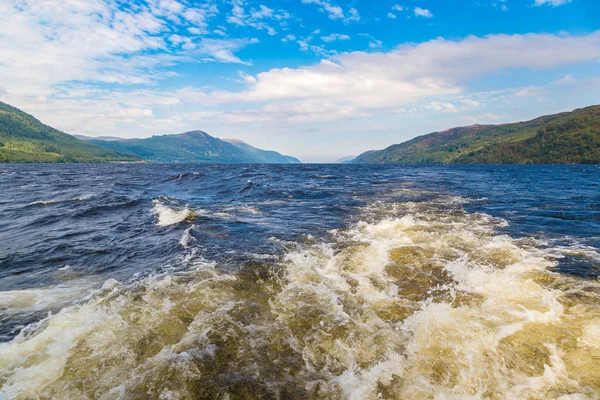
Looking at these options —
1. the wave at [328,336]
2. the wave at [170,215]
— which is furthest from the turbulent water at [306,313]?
the wave at [170,215]

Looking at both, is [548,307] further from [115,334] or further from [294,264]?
[115,334]

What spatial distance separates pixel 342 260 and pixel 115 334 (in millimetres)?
8390

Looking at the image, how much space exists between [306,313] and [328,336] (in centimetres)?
119

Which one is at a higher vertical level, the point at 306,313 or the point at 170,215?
the point at 170,215

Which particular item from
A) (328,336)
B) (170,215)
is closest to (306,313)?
(328,336)

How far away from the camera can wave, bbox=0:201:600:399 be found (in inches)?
239

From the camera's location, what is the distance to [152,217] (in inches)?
891

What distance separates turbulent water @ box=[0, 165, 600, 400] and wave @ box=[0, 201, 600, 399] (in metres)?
0.04

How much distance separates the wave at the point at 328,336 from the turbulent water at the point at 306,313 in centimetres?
4

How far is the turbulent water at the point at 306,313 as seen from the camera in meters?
6.17

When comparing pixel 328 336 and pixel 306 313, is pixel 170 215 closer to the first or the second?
pixel 306 313

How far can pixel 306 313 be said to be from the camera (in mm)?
8703

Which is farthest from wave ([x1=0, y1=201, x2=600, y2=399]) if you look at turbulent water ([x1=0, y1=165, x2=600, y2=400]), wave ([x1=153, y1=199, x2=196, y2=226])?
wave ([x1=153, y1=199, x2=196, y2=226])

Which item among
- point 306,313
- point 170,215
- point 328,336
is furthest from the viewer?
point 170,215
